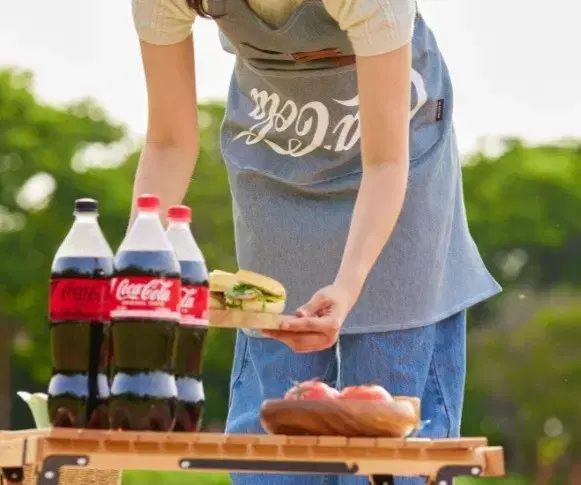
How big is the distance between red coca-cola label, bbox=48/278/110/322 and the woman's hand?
1.17 ft

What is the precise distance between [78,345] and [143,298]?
0.17 meters

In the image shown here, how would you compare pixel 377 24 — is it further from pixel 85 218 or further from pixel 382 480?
pixel 382 480

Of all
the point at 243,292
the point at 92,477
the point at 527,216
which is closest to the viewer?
the point at 243,292

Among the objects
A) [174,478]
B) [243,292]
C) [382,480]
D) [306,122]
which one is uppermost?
[306,122]

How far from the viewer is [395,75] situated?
350 cm

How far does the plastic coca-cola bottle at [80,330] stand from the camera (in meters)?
3.07

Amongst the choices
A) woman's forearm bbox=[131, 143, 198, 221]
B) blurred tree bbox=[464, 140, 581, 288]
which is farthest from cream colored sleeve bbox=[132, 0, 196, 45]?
blurred tree bbox=[464, 140, 581, 288]

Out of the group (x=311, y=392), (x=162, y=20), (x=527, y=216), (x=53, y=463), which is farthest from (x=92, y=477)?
(x=527, y=216)

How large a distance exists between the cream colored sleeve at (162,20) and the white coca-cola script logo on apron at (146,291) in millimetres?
907

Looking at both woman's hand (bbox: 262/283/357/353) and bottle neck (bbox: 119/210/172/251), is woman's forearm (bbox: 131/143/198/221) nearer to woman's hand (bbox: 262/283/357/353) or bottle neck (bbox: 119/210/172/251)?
woman's hand (bbox: 262/283/357/353)

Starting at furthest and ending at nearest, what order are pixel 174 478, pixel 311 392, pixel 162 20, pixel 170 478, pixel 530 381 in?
pixel 530 381 → pixel 174 478 → pixel 170 478 → pixel 162 20 → pixel 311 392

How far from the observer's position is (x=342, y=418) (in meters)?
A: 3.02

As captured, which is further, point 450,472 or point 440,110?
point 440,110

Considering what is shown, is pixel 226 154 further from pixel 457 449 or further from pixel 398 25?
pixel 457 449
